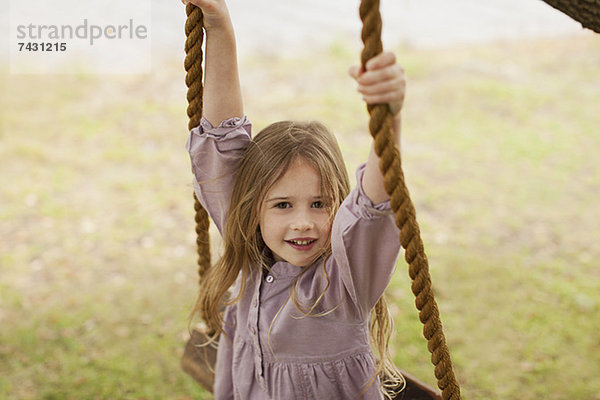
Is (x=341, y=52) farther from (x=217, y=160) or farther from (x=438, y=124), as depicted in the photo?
(x=217, y=160)

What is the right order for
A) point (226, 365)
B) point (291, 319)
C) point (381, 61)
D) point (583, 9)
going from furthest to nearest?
point (226, 365), point (291, 319), point (583, 9), point (381, 61)

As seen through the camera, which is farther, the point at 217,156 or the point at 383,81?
the point at 217,156

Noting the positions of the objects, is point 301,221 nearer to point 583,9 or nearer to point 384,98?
point 384,98

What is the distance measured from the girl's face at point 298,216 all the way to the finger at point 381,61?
0.48m

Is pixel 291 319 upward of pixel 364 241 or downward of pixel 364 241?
downward

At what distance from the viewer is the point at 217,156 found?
5.67ft

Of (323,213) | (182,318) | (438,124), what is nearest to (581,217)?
(438,124)

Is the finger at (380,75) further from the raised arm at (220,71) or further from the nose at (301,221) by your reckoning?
the raised arm at (220,71)

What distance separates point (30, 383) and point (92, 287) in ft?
3.40

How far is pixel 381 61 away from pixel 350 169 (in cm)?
477

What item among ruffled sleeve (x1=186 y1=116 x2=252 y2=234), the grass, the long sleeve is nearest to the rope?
ruffled sleeve (x1=186 y1=116 x2=252 y2=234)

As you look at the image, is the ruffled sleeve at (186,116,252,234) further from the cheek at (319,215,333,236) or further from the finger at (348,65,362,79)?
the finger at (348,65,362,79)

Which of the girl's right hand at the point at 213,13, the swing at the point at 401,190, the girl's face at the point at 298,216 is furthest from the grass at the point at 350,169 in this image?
the girl's right hand at the point at 213,13

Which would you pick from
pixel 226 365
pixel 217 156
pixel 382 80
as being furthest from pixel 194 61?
pixel 226 365
